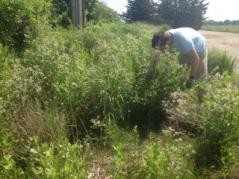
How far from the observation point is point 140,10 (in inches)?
1228

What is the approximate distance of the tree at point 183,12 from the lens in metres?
33.6

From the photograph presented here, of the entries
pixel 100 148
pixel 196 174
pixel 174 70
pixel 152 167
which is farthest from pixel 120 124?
pixel 152 167

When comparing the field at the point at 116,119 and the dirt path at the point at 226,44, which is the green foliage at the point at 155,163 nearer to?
the field at the point at 116,119

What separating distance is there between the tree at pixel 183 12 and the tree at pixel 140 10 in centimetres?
184

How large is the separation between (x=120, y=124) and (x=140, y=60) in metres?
0.97

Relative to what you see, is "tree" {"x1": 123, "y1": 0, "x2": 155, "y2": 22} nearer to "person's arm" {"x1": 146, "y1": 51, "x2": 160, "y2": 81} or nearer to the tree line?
the tree line

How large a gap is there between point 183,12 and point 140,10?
451cm

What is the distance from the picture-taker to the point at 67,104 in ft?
15.3

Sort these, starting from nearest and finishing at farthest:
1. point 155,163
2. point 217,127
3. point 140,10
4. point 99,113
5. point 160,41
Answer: point 155,163 → point 217,127 → point 99,113 → point 160,41 → point 140,10

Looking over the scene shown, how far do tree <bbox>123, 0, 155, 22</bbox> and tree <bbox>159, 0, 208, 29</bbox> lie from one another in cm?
184

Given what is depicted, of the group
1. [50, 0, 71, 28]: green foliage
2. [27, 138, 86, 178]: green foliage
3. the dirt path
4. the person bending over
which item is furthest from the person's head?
the dirt path

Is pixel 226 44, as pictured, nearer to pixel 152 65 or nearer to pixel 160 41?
pixel 160 41

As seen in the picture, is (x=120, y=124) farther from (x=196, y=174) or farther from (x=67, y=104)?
(x=196, y=174)

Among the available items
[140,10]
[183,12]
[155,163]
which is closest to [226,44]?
[140,10]
